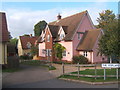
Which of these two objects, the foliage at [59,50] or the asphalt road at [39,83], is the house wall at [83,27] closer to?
the foliage at [59,50]

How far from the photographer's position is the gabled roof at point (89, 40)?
2780 centimetres

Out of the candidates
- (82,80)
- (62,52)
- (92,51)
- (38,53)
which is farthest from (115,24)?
(38,53)

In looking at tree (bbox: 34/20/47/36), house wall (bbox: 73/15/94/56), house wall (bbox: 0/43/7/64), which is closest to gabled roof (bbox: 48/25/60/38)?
house wall (bbox: 73/15/94/56)

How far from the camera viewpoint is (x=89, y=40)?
95.6 ft

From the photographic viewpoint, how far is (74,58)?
92.7ft

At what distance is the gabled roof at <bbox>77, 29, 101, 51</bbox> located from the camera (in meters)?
27.8

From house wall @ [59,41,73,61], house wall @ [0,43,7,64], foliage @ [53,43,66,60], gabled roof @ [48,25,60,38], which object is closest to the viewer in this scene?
house wall @ [0,43,7,64]

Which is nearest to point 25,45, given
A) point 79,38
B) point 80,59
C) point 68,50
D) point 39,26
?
point 39,26

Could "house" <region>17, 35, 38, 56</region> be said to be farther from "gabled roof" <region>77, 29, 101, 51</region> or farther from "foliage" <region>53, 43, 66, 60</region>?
"gabled roof" <region>77, 29, 101, 51</region>

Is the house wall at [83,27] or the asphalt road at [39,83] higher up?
the house wall at [83,27]

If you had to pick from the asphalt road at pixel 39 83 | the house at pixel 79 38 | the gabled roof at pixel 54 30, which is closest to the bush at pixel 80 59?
the house at pixel 79 38

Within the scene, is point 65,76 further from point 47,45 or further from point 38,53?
point 38,53

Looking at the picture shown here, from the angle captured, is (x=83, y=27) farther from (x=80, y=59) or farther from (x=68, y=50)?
(x=80, y=59)

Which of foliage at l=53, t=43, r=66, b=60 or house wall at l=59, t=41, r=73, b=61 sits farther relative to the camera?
foliage at l=53, t=43, r=66, b=60
